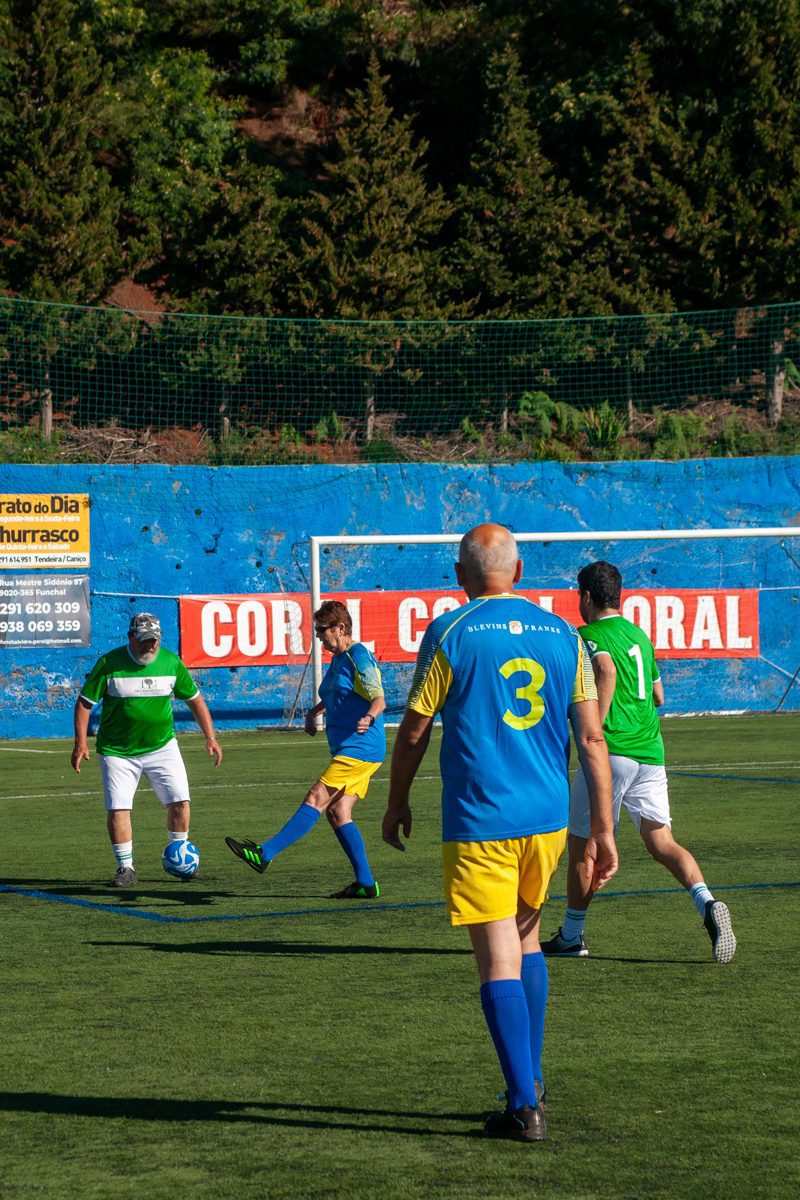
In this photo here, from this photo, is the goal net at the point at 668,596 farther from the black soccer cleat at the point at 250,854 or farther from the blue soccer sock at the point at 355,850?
the black soccer cleat at the point at 250,854

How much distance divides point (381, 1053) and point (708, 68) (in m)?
40.4

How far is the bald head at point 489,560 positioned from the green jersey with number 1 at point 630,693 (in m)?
2.90

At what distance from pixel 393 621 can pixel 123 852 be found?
14.5m

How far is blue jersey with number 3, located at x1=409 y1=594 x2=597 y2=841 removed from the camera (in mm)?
5516

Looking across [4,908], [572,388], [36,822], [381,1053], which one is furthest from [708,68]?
[381,1053]

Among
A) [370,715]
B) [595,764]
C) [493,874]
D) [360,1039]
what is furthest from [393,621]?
[493,874]

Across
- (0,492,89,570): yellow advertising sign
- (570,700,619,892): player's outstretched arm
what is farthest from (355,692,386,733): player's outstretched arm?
(0,492,89,570): yellow advertising sign

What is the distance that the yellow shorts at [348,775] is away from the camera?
34.7 ft

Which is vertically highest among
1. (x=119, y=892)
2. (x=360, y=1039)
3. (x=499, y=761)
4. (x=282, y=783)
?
(x=499, y=761)

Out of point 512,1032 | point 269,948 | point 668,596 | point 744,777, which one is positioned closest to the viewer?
point 512,1032

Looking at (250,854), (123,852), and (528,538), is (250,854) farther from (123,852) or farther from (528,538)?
(528,538)

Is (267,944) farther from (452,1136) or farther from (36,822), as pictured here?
(36,822)

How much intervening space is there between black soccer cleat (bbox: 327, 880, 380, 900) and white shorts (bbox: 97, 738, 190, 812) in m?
1.39

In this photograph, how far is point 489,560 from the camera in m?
5.61
